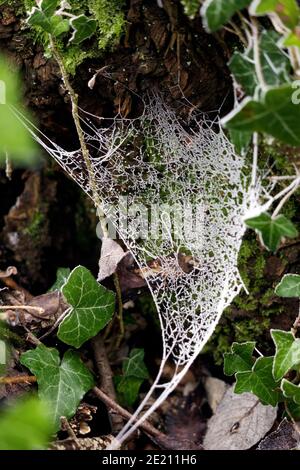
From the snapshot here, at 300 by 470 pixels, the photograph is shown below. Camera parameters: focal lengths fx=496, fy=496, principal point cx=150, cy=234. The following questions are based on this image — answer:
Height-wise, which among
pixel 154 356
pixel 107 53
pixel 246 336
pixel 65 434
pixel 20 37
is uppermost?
pixel 20 37

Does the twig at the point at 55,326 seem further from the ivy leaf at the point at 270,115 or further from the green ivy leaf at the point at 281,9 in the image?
the green ivy leaf at the point at 281,9

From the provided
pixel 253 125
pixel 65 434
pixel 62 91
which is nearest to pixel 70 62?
pixel 62 91

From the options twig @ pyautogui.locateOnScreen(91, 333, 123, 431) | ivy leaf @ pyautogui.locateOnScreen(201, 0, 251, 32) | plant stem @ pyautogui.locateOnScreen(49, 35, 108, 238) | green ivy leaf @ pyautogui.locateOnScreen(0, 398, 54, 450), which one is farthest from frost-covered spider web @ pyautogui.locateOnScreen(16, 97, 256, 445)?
green ivy leaf @ pyautogui.locateOnScreen(0, 398, 54, 450)

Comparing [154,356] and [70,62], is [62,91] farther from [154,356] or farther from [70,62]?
[154,356]

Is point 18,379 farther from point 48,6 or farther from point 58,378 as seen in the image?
point 48,6

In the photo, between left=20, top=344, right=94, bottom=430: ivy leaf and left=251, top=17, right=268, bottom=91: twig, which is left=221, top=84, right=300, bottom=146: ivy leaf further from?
left=20, top=344, right=94, bottom=430: ivy leaf

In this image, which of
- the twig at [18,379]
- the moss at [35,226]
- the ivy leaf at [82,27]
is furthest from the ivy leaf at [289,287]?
the moss at [35,226]
